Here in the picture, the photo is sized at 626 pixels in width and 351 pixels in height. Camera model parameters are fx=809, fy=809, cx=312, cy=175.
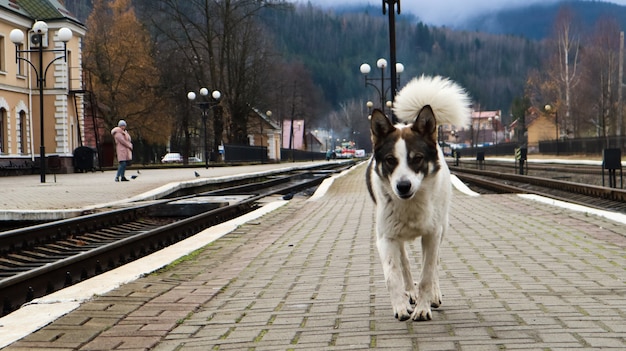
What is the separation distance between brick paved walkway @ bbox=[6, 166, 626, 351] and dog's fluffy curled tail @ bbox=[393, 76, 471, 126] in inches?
51.8

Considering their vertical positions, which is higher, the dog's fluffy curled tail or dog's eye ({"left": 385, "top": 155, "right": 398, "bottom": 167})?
the dog's fluffy curled tail

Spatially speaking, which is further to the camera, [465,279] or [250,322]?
[465,279]

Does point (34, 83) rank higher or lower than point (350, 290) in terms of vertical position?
higher

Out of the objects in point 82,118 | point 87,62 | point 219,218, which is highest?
point 87,62

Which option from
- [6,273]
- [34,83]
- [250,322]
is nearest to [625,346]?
[250,322]

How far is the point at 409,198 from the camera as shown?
4965 millimetres

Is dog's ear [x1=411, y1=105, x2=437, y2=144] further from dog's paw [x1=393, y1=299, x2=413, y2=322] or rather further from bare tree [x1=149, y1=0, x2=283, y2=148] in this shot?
bare tree [x1=149, y1=0, x2=283, y2=148]

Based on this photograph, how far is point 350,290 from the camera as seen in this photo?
623cm

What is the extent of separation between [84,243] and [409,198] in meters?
7.77

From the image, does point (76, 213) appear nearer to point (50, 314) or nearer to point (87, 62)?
point (50, 314)

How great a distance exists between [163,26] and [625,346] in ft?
189

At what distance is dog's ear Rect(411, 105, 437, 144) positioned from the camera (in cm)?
507

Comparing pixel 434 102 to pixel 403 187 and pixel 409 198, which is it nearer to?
pixel 409 198

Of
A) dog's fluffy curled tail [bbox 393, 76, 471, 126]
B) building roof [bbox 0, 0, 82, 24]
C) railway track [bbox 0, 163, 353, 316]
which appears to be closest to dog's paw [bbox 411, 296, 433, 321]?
dog's fluffy curled tail [bbox 393, 76, 471, 126]
